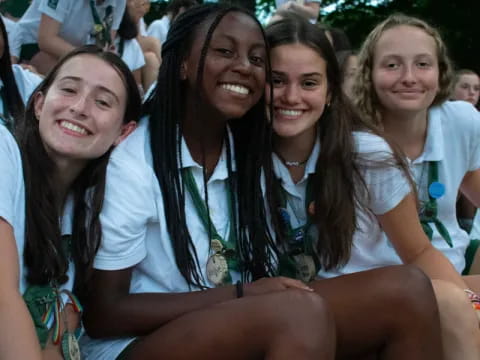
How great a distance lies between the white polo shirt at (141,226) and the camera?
1965mm

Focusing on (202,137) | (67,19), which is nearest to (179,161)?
(202,137)

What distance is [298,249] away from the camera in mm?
2355

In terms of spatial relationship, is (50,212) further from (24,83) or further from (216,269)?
(24,83)

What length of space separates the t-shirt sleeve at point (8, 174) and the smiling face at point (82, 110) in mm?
235

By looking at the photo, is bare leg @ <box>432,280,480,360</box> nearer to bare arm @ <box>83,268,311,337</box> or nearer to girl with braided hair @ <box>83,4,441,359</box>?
girl with braided hair @ <box>83,4,441,359</box>

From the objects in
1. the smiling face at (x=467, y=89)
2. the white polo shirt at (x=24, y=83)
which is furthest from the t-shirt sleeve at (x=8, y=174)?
the smiling face at (x=467, y=89)

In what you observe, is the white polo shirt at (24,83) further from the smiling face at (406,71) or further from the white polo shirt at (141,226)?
the smiling face at (406,71)

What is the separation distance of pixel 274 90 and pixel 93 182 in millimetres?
772

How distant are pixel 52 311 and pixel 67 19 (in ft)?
8.41

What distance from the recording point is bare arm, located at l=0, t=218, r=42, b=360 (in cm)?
154

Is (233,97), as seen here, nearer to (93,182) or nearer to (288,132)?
(288,132)

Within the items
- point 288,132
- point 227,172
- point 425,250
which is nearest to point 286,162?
point 288,132

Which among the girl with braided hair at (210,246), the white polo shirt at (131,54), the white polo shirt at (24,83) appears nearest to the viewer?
the girl with braided hair at (210,246)

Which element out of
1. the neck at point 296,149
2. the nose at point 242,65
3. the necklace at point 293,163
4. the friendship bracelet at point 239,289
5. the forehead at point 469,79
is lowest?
the friendship bracelet at point 239,289
